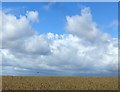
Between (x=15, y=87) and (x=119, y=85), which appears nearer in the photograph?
(x=15, y=87)

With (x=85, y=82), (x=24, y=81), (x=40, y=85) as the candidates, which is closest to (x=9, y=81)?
(x=24, y=81)

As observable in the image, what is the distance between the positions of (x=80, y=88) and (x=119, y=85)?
475 cm

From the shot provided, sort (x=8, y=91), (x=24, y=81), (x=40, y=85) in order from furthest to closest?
(x=24, y=81) < (x=40, y=85) < (x=8, y=91)

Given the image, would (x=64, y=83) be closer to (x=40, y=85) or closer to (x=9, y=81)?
(x=40, y=85)

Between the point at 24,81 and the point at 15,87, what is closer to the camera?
the point at 15,87

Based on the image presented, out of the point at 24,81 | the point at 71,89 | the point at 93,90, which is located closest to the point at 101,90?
the point at 93,90

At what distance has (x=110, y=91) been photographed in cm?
2761

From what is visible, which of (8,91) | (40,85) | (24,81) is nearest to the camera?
(8,91)

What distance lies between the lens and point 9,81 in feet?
97.2

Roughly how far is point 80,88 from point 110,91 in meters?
2.71

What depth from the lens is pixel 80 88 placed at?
2752 centimetres

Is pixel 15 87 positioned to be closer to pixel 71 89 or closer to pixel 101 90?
pixel 71 89

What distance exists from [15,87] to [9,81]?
2.91 m

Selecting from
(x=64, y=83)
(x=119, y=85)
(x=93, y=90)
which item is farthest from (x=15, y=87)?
(x=119, y=85)
